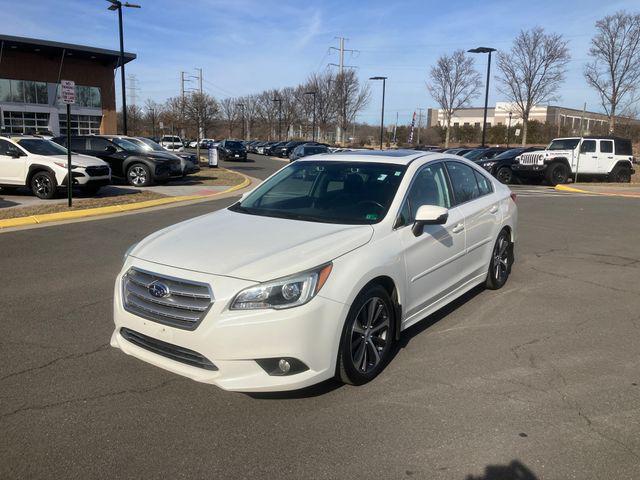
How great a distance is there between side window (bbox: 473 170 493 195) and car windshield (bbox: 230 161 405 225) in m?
1.55

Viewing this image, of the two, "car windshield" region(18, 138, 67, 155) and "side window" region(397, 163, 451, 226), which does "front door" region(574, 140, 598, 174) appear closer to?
"car windshield" region(18, 138, 67, 155)

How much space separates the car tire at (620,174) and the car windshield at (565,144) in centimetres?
227

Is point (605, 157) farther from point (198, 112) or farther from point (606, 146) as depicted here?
point (198, 112)

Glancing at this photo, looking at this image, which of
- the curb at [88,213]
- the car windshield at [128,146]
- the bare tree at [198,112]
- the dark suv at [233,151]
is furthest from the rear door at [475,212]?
the dark suv at [233,151]

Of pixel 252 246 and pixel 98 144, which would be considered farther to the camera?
pixel 98 144

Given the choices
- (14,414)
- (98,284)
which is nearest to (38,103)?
(98,284)

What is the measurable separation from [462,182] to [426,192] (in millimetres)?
891

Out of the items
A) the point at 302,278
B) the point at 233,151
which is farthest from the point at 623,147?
→ the point at 233,151

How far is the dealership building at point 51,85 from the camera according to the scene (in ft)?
143

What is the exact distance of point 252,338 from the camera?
3092mm

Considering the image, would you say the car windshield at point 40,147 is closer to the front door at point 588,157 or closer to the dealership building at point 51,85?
the front door at point 588,157

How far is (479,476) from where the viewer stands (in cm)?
275

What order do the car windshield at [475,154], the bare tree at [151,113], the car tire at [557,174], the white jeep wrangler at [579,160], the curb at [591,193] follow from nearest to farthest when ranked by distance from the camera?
the curb at [591,193] → the car tire at [557,174] → the white jeep wrangler at [579,160] → the car windshield at [475,154] → the bare tree at [151,113]

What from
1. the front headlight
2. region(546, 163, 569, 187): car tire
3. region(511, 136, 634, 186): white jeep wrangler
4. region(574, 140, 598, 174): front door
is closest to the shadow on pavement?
the front headlight
